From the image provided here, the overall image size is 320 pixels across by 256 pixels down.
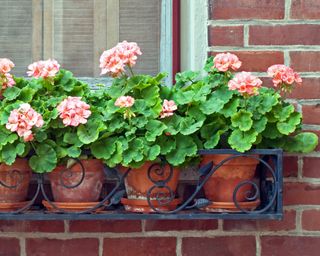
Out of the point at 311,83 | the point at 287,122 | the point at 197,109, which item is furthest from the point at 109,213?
the point at 311,83

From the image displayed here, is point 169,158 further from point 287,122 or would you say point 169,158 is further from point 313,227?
point 313,227

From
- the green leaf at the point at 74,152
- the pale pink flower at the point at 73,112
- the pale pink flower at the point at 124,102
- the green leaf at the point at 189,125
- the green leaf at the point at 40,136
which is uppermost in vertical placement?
the pale pink flower at the point at 124,102

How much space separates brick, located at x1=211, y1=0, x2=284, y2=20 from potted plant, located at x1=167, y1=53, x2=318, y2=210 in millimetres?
166

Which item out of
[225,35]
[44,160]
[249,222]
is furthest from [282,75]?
[44,160]

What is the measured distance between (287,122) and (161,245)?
0.51 m

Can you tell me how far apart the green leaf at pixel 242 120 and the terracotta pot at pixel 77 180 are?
1.24 feet

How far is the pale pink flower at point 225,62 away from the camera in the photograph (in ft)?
6.88

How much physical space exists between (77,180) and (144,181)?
0.18 metres

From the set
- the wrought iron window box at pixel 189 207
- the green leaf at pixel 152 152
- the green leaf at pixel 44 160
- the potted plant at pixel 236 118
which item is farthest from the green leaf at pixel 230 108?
the green leaf at pixel 44 160

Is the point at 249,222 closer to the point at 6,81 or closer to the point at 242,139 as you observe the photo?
the point at 242,139

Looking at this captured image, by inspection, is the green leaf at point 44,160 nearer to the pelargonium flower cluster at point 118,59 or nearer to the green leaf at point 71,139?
the green leaf at point 71,139

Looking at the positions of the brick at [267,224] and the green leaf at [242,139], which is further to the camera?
the brick at [267,224]

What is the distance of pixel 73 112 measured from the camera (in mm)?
2031

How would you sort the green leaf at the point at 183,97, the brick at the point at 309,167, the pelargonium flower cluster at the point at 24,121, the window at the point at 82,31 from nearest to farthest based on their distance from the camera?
the pelargonium flower cluster at the point at 24,121 → the green leaf at the point at 183,97 → the brick at the point at 309,167 → the window at the point at 82,31
